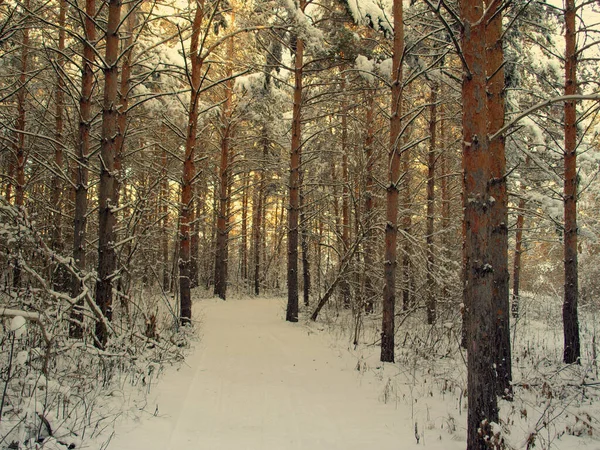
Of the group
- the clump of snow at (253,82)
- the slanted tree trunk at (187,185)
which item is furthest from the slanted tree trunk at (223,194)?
the slanted tree trunk at (187,185)

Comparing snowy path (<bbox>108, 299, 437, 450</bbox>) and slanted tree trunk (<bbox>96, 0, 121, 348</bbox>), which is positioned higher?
slanted tree trunk (<bbox>96, 0, 121, 348</bbox>)

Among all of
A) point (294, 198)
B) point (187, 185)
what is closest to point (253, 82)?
point (294, 198)

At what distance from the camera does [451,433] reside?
173 inches

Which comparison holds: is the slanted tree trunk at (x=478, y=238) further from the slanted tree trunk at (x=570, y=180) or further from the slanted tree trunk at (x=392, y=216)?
the slanted tree trunk at (x=570, y=180)

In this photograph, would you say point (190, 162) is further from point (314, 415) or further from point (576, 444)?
point (576, 444)

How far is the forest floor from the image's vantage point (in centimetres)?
407

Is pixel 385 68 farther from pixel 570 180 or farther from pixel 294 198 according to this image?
pixel 294 198

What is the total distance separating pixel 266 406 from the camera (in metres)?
5.03

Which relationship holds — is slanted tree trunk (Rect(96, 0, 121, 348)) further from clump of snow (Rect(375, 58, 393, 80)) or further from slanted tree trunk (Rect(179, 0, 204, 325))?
clump of snow (Rect(375, 58, 393, 80))

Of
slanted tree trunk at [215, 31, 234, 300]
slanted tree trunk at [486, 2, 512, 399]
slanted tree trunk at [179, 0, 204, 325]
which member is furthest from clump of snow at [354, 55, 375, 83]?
slanted tree trunk at [215, 31, 234, 300]

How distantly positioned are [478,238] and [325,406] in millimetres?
3001

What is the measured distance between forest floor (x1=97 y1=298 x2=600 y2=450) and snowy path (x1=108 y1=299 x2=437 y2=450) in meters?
0.01

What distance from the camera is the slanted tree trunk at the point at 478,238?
3621 mm

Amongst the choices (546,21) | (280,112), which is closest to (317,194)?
(280,112)
